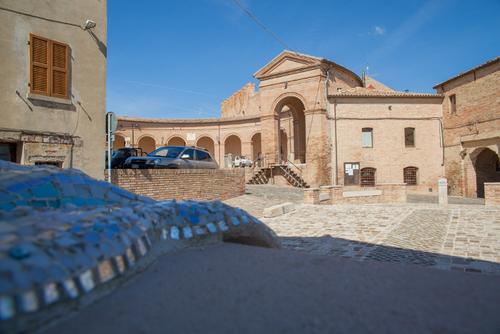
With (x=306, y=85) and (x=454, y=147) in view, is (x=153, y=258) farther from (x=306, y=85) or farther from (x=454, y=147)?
(x=454, y=147)

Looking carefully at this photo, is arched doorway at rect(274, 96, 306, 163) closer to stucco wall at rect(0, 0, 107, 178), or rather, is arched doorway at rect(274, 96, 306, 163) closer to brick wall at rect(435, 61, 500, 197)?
brick wall at rect(435, 61, 500, 197)

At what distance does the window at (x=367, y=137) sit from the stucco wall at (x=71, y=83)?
19.2m

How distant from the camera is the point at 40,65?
367 inches

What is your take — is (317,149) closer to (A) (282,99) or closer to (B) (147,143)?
(A) (282,99)

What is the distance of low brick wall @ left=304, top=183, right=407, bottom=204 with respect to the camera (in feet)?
45.8

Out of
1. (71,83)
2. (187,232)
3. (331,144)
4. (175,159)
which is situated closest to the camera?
(187,232)

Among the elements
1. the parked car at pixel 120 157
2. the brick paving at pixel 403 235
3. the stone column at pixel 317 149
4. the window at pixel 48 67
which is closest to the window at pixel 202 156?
the parked car at pixel 120 157

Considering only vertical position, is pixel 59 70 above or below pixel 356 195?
above

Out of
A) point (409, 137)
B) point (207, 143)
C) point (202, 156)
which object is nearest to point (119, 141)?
point (207, 143)

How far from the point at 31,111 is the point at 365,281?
10.6 metres

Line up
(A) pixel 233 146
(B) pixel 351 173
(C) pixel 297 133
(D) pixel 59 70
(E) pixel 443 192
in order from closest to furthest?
(D) pixel 59 70, (E) pixel 443 192, (B) pixel 351 173, (C) pixel 297 133, (A) pixel 233 146

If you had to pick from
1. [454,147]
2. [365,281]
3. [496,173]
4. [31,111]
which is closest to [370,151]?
[454,147]

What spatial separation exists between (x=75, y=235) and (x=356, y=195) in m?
15.0

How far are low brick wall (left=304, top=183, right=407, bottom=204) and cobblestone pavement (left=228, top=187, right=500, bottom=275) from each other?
4.06 feet
